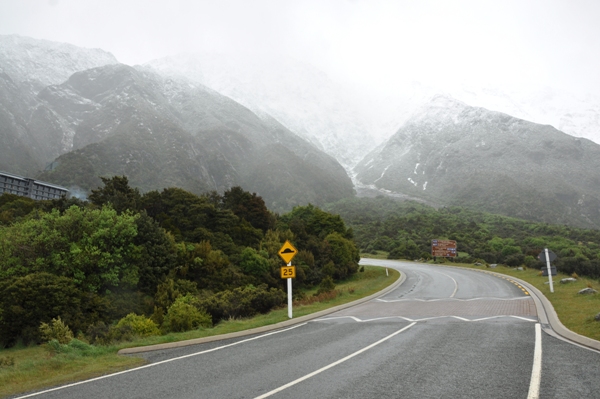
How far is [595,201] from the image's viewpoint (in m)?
173

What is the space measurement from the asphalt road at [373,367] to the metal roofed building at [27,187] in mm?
101992

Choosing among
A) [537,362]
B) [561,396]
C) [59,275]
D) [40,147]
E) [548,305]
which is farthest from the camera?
[40,147]

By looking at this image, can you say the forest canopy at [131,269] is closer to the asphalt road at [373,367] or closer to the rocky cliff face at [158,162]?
the asphalt road at [373,367]

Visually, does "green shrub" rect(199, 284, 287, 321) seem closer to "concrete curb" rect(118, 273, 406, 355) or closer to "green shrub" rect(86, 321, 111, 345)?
"concrete curb" rect(118, 273, 406, 355)

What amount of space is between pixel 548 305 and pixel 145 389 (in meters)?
16.0

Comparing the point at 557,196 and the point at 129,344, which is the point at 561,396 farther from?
the point at 557,196

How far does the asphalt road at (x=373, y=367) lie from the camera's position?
595 centimetres

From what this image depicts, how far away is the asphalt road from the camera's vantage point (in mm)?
5949

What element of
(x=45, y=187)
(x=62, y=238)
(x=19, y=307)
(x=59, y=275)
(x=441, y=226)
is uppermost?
(x=45, y=187)

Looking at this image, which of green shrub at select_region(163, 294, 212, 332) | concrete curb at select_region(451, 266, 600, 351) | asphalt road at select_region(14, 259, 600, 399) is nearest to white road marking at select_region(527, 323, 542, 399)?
asphalt road at select_region(14, 259, 600, 399)

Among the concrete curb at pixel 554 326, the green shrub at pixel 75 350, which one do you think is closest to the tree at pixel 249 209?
the concrete curb at pixel 554 326

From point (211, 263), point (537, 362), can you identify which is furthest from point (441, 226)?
point (537, 362)

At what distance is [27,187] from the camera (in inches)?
3910

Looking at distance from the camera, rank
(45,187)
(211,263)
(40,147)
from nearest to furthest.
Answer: (211,263) → (45,187) → (40,147)
